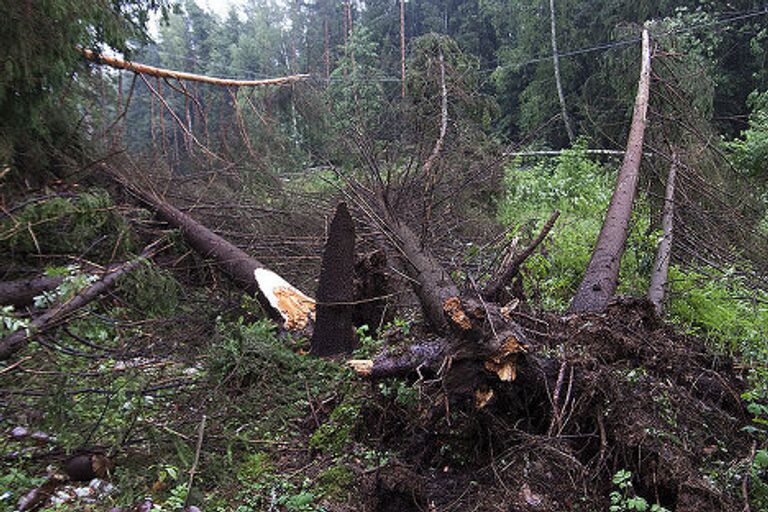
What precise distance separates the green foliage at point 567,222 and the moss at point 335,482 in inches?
62.2

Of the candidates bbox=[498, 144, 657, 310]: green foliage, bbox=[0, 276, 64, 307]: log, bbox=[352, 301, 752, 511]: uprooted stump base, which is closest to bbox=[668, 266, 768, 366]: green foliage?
bbox=[498, 144, 657, 310]: green foliage

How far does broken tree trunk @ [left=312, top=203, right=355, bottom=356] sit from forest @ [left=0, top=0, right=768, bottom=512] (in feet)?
0.05

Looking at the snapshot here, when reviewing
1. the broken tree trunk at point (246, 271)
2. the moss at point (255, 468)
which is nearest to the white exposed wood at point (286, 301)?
the broken tree trunk at point (246, 271)

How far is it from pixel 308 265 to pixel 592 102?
1587cm

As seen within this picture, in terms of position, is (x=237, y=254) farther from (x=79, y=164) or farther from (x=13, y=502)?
(x=13, y=502)

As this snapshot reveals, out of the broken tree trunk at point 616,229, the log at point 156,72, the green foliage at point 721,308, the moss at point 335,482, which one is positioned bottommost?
the moss at point 335,482

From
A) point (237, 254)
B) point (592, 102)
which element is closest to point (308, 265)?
point (237, 254)

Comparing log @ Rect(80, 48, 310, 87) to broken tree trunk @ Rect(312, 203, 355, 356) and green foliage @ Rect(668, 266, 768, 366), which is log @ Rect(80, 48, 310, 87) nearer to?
broken tree trunk @ Rect(312, 203, 355, 356)

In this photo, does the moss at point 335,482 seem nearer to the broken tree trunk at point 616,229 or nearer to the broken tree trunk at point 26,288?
the broken tree trunk at point 616,229

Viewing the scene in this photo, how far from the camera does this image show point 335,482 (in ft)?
7.82

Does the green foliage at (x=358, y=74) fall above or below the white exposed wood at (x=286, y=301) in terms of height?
above

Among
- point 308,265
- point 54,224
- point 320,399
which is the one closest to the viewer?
point 320,399

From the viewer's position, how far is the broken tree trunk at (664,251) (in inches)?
152

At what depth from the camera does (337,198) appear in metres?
5.99
